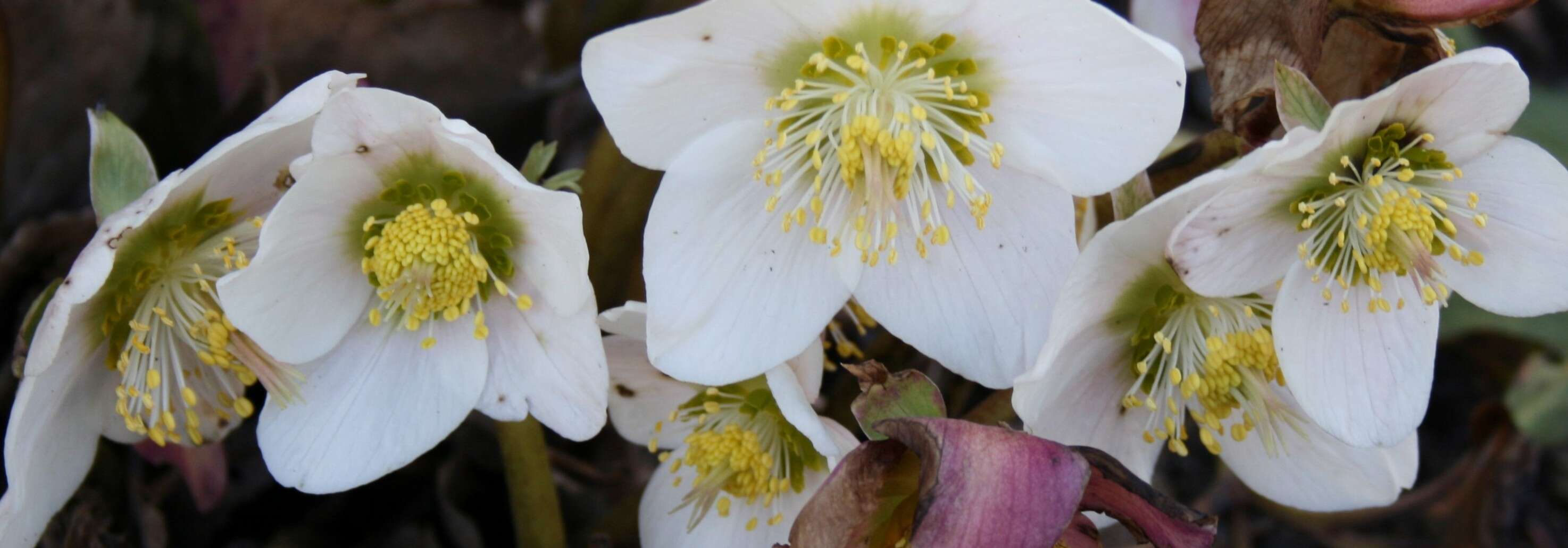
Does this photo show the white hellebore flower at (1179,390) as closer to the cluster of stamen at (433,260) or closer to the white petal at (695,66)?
the white petal at (695,66)

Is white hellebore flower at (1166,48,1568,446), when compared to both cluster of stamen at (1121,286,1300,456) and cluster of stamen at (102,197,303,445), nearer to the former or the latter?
cluster of stamen at (1121,286,1300,456)

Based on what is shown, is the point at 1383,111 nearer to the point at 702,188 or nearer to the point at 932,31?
the point at 932,31

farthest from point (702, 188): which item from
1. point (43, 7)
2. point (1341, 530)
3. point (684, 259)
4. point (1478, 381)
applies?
point (1478, 381)

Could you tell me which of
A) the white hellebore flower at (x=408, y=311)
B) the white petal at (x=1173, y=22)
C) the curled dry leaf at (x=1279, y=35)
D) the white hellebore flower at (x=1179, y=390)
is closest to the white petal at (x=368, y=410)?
the white hellebore flower at (x=408, y=311)

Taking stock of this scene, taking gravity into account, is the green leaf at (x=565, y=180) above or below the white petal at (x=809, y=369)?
above

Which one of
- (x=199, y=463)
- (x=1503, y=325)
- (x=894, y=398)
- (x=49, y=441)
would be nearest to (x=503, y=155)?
(x=199, y=463)

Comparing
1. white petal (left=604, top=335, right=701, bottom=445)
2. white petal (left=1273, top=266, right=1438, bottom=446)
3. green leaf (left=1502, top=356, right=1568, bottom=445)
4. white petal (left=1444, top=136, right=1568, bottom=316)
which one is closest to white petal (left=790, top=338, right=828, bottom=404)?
white petal (left=604, top=335, right=701, bottom=445)

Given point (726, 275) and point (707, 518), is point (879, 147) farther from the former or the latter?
point (707, 518)
